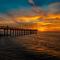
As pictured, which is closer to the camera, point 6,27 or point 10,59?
point 10,59

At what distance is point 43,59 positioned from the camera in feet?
84.1

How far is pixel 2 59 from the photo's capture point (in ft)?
80.7

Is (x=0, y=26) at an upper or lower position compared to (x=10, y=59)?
upper

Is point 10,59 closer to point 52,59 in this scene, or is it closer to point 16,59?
point 16,59

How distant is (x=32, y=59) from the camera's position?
25562 mm

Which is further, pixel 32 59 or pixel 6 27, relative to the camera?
pixel 6 27

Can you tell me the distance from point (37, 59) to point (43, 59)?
89 centimetres

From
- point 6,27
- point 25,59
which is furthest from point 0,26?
point 25,59

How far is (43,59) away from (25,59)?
2677mm

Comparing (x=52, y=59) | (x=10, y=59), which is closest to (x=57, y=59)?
(x=52, y=59)

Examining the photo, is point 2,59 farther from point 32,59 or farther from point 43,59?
point 43,59

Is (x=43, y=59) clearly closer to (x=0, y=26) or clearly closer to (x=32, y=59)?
(x=32, y=59)

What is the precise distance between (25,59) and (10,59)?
2.23 m

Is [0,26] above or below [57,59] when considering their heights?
above
